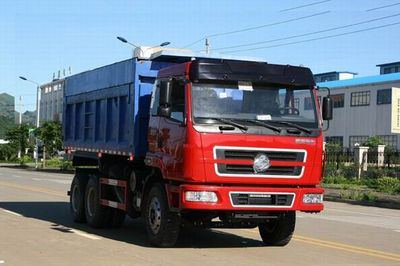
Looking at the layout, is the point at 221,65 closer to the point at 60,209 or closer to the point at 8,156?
the point at 60,209

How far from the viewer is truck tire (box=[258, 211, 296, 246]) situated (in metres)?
10.6

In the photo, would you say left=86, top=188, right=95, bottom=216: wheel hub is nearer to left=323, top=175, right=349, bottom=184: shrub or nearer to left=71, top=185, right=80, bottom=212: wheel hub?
left=71, top=185, right=80, bottom=212: wheel hub

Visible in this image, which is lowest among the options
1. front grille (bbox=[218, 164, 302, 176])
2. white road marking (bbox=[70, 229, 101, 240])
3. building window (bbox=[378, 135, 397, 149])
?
white road marking (bbox=[70, 229, 101, 240])

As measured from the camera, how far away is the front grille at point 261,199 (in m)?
9.47

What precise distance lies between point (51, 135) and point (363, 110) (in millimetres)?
34899

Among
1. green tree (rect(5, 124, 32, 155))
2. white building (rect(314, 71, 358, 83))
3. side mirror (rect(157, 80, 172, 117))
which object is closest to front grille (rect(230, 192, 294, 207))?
side mirror (rect(157, 80, 172, 117))

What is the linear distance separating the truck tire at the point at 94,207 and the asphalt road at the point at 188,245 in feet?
0.84

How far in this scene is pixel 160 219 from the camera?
32.9 feet

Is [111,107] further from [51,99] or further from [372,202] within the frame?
[51,99]

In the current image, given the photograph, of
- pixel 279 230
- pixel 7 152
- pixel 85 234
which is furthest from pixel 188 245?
pixel 7 152

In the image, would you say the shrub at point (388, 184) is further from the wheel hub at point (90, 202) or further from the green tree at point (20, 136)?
the green tree at point (20, 136)

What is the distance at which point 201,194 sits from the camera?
30.3ft

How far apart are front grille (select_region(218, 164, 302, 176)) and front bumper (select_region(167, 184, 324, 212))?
23cm

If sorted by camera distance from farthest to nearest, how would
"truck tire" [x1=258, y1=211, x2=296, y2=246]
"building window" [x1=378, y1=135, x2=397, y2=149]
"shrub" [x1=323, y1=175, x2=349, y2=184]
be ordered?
"building window" [x1=378, y1=135, x2=397, y2=149] → "shrub" [x1=323, y1=175, x2=349, y2=184] → "truck tire" [x1=258, y1=211, x2=296, y2=246]
